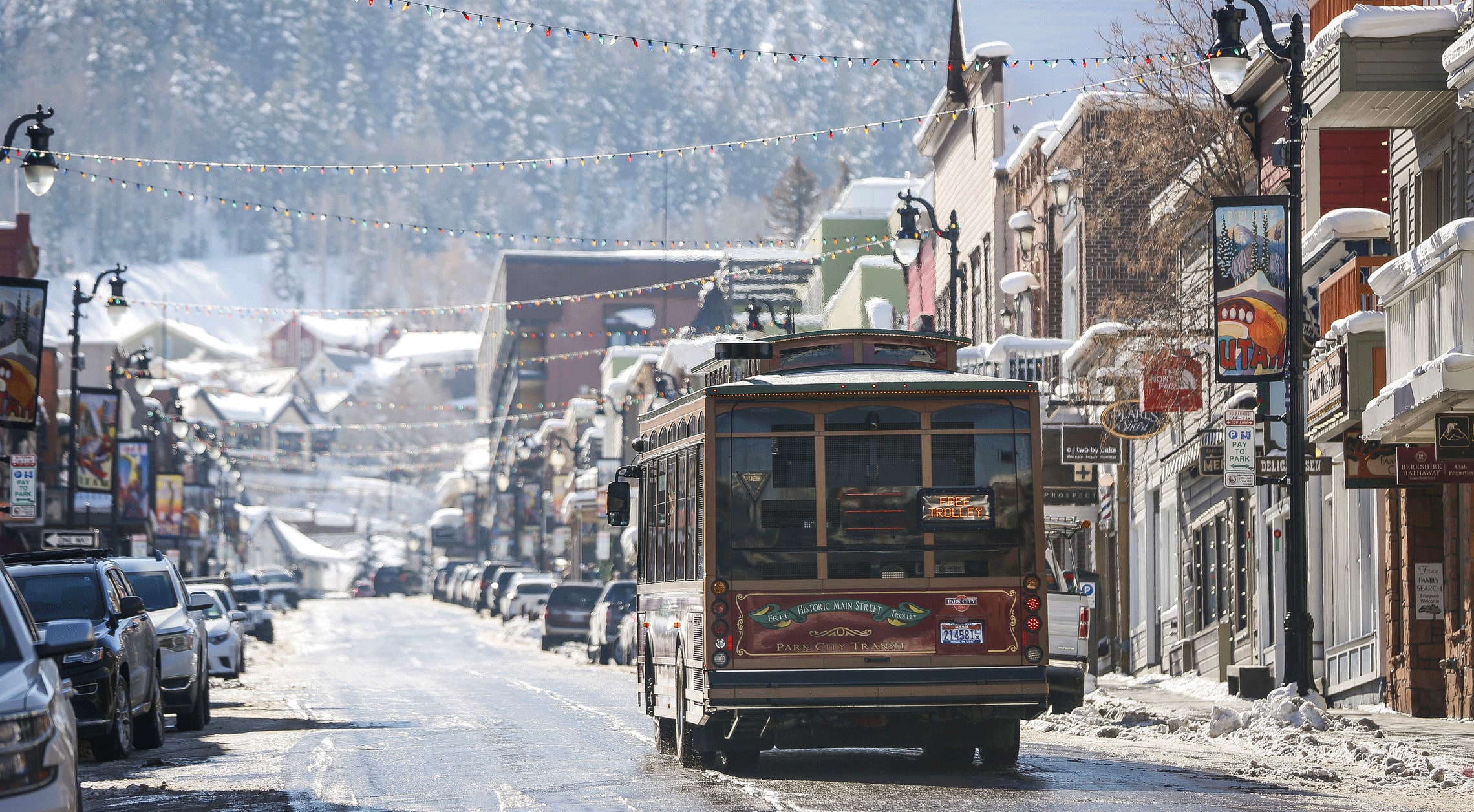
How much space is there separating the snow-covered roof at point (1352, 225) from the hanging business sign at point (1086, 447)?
9400 mm

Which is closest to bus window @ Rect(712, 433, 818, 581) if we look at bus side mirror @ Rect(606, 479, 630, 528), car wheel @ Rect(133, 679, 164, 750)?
bus side mirror @ Rect(606, 479, 630, 528)

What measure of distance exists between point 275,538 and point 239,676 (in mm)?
161495

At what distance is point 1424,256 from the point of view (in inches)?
803

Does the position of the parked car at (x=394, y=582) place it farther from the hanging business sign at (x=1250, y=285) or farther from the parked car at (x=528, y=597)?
the hanging business sign at (x=1250, y=285)

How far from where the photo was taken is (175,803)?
48.7 ft

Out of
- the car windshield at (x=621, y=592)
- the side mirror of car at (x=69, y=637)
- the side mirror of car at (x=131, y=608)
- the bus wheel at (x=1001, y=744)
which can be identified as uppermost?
the car windshield at (x=621, y=592)

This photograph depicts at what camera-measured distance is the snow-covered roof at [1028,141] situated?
44750 mm

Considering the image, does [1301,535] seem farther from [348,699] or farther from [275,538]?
[275,538]

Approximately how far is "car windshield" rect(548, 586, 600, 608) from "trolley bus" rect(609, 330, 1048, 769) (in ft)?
126

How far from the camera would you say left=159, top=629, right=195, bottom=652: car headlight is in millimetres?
23016

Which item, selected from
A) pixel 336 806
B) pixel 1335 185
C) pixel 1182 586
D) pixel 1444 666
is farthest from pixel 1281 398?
pixel 336 806

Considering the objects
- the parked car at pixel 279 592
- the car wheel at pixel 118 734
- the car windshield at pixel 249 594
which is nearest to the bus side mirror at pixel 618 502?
the car wheel at pixel 118 734

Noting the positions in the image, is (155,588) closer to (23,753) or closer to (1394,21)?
(1394,21)

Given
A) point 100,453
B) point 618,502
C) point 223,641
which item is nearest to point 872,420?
point 618,502
